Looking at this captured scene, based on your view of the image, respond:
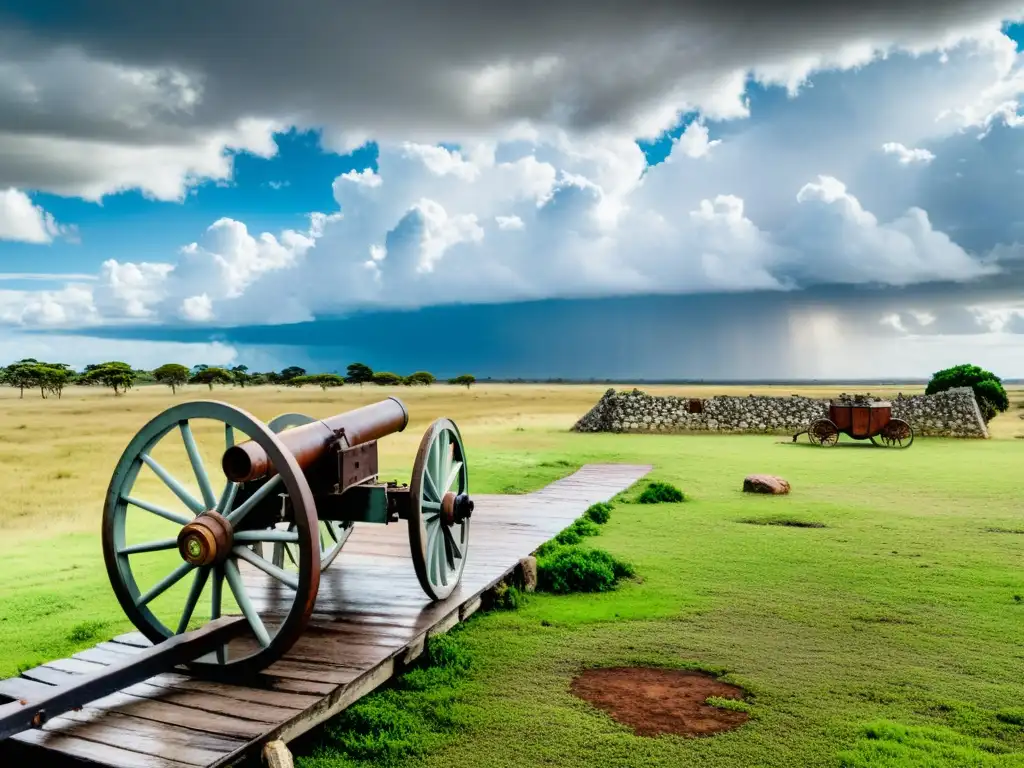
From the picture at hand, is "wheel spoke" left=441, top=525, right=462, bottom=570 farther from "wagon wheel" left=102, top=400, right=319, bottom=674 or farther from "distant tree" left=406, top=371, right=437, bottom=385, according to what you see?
"distant tree" left=406, top=371, right=437, bottom=385

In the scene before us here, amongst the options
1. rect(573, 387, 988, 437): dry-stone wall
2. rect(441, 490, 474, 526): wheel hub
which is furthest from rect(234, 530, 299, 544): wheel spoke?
rect(573, 387, 988, 437): dry-stone wall

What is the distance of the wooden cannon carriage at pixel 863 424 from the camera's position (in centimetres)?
2330

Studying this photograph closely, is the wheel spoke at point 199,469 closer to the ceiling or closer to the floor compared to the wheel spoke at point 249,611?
closer to the ceiling

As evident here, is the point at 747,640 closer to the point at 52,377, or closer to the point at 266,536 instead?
the point at 266,536

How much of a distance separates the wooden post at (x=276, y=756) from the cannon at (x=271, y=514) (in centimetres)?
70

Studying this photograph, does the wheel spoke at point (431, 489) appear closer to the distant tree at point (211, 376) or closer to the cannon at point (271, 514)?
the cannon at point (271, 514)

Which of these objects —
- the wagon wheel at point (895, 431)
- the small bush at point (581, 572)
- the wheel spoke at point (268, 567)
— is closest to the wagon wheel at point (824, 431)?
the wagon wheel at point (895, 431)

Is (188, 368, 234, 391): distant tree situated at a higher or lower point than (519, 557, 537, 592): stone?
higher

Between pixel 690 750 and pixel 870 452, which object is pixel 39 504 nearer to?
pixel 690 750

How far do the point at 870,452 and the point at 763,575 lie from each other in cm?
1523

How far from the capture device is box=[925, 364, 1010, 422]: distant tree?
92.8 ft

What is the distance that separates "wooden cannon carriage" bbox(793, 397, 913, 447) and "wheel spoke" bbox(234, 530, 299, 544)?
2193 cm

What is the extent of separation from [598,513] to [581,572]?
3602 mm

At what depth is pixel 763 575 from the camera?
8.06 meters
